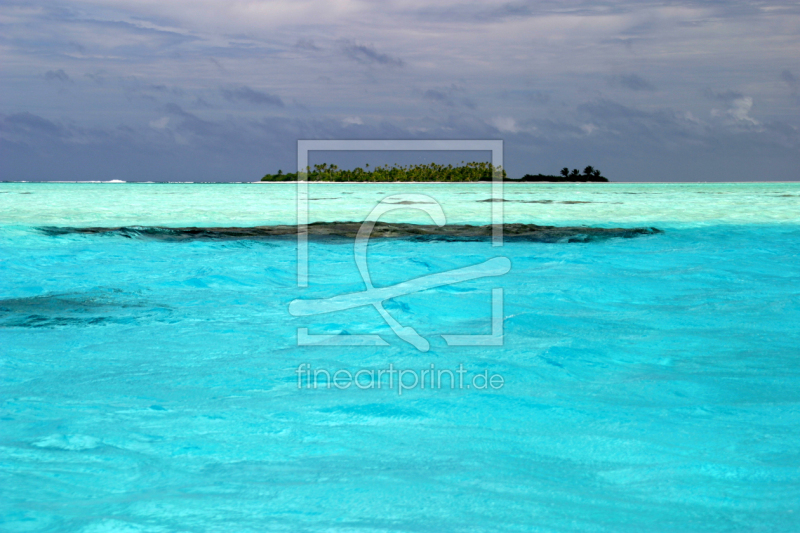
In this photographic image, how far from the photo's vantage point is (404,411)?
14.6 feet

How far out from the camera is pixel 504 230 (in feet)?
55.8

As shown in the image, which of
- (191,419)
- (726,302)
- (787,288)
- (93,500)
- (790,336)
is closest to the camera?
(93,500)

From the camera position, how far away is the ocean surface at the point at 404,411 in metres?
3.12

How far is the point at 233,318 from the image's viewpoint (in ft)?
24.0

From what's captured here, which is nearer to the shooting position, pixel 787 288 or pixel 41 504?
pixel 41 504

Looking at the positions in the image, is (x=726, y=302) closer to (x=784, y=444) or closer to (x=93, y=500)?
(x=784, y=444)

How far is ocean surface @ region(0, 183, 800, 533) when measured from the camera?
312 cm

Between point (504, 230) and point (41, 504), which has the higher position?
point (504, 230)

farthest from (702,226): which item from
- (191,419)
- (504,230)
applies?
(191,419)

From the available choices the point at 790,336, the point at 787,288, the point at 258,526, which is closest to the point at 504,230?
the point at 787,288

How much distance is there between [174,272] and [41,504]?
7687mm

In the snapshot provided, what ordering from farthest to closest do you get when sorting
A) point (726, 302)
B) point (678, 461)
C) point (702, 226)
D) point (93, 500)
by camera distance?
1. point (702, 226)
2. point (726, 302)
3. point (678, 461)
4. point (93, 500)

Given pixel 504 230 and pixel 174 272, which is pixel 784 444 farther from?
pixel 504 230

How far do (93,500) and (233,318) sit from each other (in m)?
4.23
